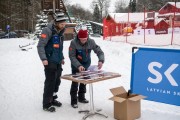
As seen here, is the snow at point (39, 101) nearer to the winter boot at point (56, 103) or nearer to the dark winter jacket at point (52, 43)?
the winter boot at point (56, 103)

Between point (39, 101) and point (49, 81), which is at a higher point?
point (49, 81)

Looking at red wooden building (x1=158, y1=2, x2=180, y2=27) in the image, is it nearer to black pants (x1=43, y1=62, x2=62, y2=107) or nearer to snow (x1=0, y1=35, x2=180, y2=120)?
snow (x1=0, y1=35, x2=180, y2=120)

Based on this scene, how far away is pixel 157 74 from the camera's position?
205 inches

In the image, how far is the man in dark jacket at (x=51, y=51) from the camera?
5.18 m

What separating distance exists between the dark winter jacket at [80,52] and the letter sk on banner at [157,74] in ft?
2.68

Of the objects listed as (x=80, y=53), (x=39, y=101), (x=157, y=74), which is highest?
(x=80, y=53)

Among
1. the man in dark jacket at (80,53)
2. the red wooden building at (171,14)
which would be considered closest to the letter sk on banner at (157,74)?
the man in dark jacket at (80,53)

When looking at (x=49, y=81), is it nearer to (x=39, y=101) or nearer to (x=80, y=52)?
(x=80, y=52)

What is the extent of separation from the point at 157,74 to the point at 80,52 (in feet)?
5.16

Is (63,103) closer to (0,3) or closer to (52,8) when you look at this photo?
(52,8)

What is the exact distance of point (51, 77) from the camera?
5.40 metres

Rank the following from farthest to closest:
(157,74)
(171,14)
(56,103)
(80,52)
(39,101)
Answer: (171,14)
(39,101)
(56,103)
(80,52)
(157,74)

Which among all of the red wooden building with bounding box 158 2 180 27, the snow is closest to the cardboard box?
the snow

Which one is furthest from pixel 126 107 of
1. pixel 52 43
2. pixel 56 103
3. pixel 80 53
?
pixel 52 43
